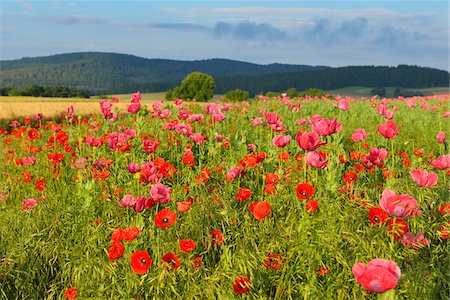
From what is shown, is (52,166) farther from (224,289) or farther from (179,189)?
(224,289)

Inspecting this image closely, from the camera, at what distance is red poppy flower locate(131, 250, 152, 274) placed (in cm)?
247

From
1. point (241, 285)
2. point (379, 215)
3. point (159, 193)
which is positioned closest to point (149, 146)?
point (159, 193)

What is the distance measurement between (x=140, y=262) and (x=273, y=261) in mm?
958

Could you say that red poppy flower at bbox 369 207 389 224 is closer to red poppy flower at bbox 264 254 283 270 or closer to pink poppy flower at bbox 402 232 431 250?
pink poppy flower at bbox 402 232 431 250

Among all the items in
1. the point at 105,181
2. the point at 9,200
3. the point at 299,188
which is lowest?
the point at 9,200

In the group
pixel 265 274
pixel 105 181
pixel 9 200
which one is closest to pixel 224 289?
pixel 265 274

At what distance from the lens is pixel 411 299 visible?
2.52 m

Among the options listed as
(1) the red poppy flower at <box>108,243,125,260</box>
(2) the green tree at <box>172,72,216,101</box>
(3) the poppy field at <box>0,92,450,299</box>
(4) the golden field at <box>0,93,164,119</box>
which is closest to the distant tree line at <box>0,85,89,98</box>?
(2) the green tree at <box>172,72,216,101</box>

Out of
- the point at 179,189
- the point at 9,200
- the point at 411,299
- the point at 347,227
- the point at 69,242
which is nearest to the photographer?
the point at 411,299

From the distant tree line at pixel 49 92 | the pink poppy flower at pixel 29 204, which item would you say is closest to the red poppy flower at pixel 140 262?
the pink poppy flower at pixel 29 204

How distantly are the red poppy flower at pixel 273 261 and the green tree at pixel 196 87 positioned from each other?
63.8m

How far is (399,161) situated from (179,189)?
3.00 meters

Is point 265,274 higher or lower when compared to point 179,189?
lower

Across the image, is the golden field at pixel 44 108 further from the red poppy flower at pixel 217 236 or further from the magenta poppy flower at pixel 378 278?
the magenta poppy flower at pixel 378 278
